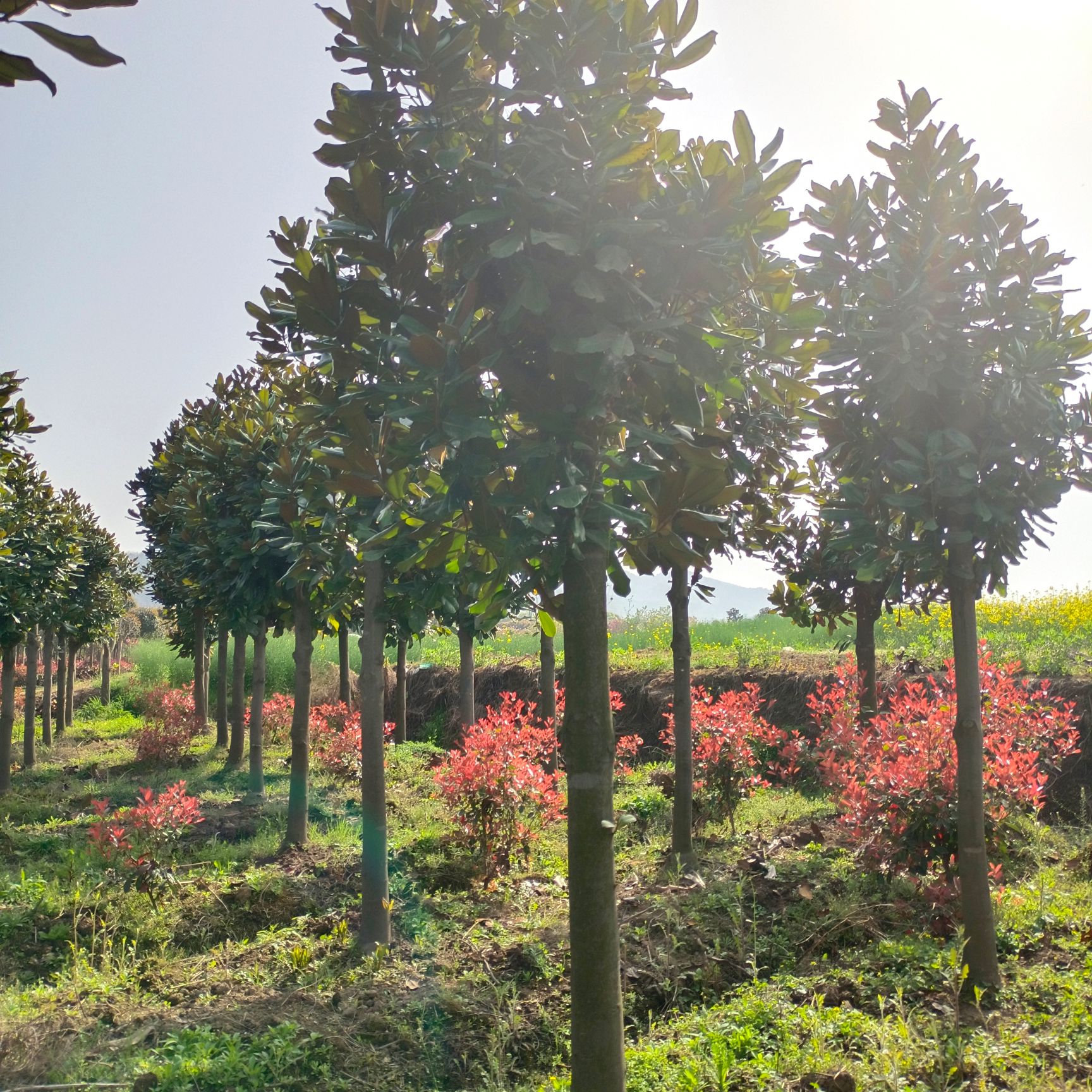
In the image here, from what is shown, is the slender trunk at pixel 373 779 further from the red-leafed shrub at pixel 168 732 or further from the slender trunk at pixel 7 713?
the red-leafed shrub at pixel 168 732

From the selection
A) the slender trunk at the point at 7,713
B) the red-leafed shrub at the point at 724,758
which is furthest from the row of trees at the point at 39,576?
the red-leafed shrub at the point at 724,758

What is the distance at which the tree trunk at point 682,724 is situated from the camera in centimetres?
632

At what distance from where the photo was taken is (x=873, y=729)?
25.8ft

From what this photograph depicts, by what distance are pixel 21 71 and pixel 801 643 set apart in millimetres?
15217

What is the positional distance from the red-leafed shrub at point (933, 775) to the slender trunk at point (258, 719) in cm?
624

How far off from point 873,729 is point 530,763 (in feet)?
10.5

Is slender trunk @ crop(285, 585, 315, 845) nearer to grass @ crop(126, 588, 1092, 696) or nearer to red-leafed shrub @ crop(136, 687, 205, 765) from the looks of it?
grass @ crop(126, 588, 1092, 696)

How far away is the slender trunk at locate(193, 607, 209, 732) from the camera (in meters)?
15.3

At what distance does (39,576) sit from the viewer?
419 inches

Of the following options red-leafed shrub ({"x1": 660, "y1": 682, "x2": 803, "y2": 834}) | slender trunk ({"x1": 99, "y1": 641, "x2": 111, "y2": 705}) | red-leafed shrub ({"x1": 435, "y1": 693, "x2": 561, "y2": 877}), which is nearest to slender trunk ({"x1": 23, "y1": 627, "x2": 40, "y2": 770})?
slender trunk ({"x1": 99, "y1": 641, "x2": 111, "y2": 705})

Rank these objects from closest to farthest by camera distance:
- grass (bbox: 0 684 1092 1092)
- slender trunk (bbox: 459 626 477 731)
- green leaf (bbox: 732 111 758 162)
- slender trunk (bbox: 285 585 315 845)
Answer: green leaf (bbox: 732 111 758 162) → grass (bbox: 0 684 1092 1092) → slender trunk (bbox: 285 585 315 845) → slender trunk (bbox: 459 626 477 731)

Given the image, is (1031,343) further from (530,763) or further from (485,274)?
(530,763)

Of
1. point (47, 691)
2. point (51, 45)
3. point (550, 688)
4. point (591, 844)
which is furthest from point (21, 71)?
point (47, 691)

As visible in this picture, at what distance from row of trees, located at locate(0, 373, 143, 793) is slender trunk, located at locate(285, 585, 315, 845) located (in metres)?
2.37
